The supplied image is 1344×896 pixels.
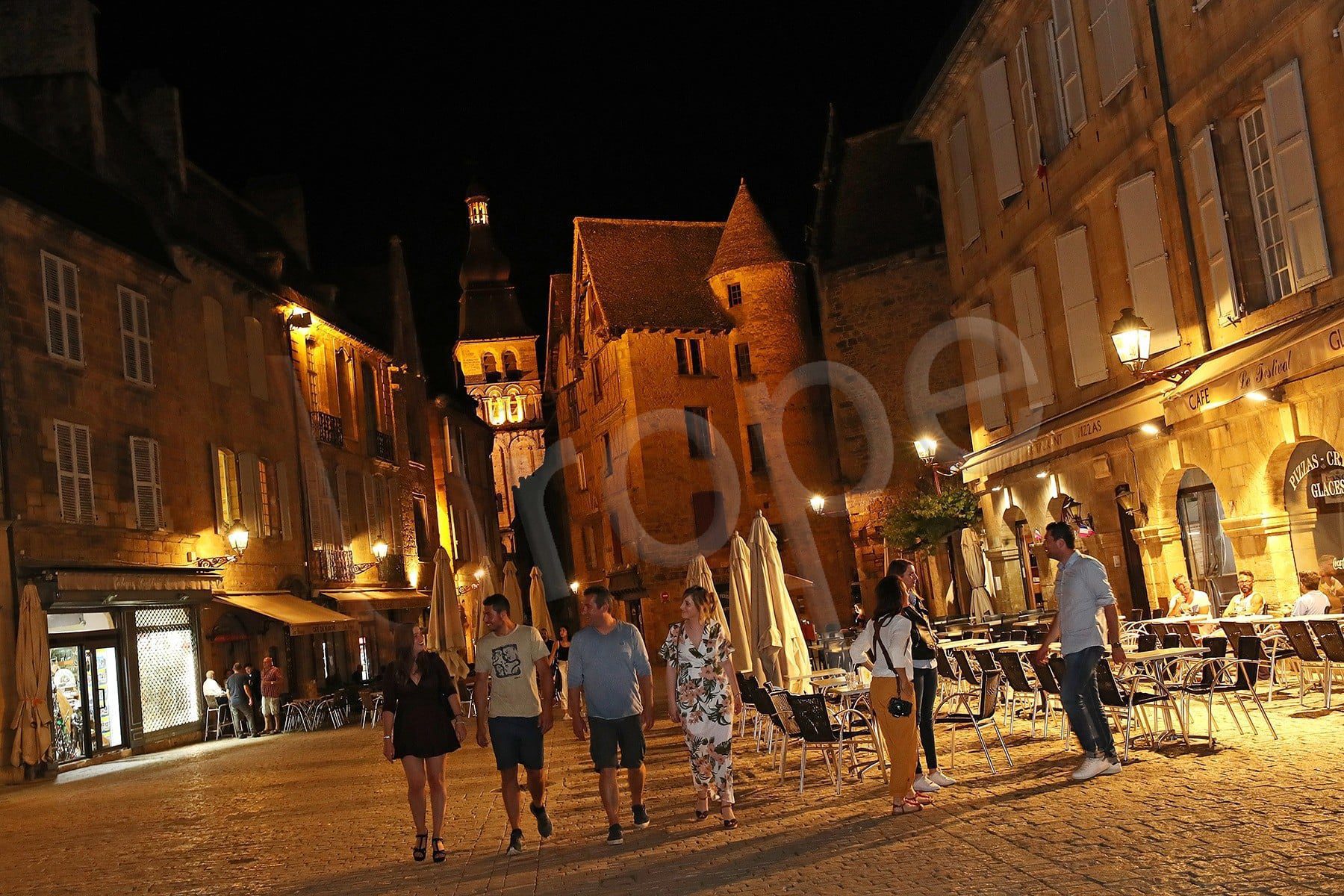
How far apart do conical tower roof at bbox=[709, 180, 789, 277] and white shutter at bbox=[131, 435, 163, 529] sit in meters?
22.1

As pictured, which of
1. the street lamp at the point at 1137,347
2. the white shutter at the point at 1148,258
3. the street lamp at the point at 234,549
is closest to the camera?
the street lamp at the point at 1137,347

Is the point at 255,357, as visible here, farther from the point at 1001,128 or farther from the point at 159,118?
the point at 1001,128

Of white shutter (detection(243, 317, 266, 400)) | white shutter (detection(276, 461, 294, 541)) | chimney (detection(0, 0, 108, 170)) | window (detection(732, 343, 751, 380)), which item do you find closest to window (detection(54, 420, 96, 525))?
chimney (detection(0, 0, 108, 170))

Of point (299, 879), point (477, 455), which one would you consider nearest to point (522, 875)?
point (299, 879)

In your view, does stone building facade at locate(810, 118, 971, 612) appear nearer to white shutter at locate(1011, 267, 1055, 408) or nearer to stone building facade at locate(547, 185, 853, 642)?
stone building facade at locate(547, 185, 853, 642)

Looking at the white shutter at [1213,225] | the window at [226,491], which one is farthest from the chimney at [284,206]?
the white shutter at [1213,225]

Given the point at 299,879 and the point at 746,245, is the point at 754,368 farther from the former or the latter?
the point at 299,879

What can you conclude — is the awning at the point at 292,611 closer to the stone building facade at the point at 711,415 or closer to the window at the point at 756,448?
the stone building facade at the point at 711,415

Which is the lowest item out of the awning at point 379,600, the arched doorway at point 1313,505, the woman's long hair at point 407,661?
the woman's long hair at point 407,661

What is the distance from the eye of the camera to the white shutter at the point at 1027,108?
60.7 ft

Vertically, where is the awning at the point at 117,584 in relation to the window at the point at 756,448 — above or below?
below

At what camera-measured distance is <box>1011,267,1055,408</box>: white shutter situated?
1920cm

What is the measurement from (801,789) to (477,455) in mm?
43331

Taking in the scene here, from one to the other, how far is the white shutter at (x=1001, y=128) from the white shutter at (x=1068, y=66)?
1792 mm
